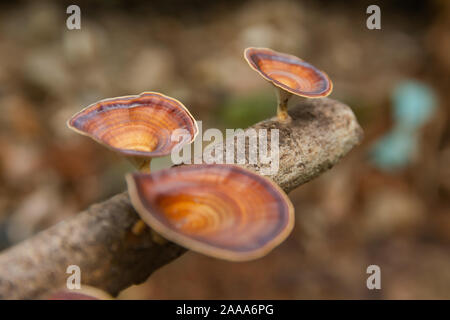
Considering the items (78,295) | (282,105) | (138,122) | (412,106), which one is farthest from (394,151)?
(78,295)

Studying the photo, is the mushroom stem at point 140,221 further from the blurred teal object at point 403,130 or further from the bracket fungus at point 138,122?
the blurred teal object at point 403,130

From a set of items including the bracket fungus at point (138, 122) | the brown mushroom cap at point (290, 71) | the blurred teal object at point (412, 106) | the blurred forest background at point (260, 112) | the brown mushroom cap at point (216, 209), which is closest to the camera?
the brown mushroom cap at point (216, 209)

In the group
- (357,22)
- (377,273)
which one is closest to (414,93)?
(357,22)

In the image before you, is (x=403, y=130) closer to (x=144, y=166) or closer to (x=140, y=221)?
(x=144, y=166)

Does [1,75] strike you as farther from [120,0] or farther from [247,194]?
[247,194]

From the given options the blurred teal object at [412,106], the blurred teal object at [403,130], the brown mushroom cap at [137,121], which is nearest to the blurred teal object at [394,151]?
the blurred teal object at [403,130]
